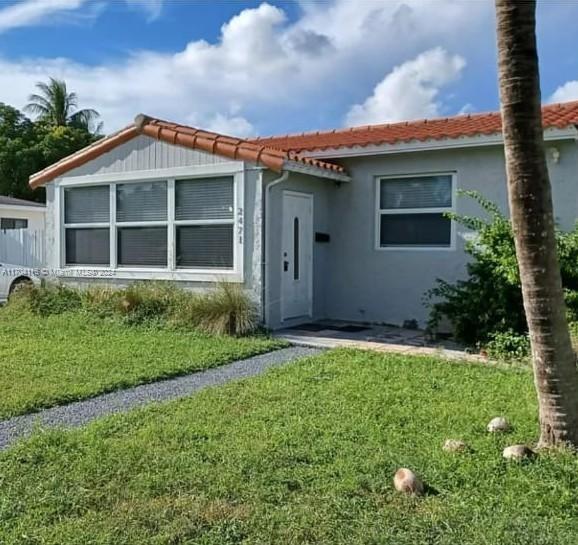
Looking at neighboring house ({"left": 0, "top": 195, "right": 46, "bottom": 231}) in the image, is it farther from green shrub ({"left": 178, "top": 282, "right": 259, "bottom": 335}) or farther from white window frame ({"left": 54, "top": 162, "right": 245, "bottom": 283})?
green shrub ({"left": 178, "top": 282, "right": 259, "bottom": 335})

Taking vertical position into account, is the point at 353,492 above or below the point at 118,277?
below

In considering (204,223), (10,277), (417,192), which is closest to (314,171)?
(417,192)

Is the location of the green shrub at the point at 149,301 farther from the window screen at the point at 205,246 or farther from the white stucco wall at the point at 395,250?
the white stucco wall at the point at 395,250

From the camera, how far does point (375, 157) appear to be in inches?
425

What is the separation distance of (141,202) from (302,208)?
321cm

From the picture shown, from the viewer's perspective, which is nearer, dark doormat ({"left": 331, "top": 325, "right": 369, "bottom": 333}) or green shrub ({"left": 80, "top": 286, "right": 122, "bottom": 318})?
dark doormat ({"left": 331, "top": 325, "right": 369, "bottom": 333})

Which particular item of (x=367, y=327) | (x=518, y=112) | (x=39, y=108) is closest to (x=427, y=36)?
(x=367, y=327)

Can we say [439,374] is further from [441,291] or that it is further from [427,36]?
[427,36]

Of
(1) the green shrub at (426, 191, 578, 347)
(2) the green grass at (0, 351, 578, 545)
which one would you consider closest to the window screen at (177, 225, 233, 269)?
(1) the green shrub at (426, 191, 578, 347)

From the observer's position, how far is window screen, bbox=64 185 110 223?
1195cm

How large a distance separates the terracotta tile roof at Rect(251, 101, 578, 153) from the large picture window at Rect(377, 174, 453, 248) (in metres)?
0.81

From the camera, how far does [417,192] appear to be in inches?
415

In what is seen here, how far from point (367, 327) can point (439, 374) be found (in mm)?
3805

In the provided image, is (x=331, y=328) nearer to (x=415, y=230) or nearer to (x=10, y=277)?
(x=415, y=230)
